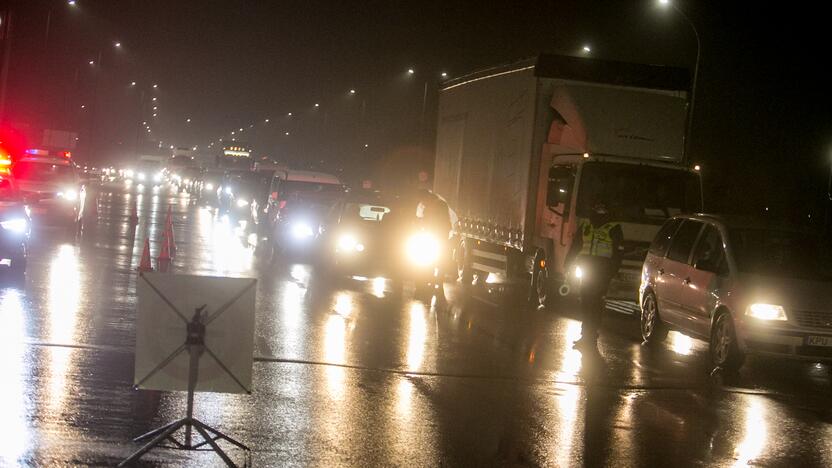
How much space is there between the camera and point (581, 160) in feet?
62.1

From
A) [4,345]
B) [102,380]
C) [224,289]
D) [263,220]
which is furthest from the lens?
[263,220]

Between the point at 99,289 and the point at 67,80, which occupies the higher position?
the point at 67,80

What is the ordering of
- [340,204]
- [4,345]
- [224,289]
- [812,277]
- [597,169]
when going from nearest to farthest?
1. [224,289]
2. [4,345]
3. [812,277]
4. [597,169]
5. [340,204]

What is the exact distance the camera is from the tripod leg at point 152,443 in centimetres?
753

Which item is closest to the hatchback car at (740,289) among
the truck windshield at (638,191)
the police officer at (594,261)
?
the police officer at (594,261)

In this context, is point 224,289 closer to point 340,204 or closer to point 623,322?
point 623,322

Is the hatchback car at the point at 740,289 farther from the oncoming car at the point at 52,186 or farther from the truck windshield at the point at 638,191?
the oncoming car at the point at 52,186

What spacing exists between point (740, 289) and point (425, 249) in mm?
7434

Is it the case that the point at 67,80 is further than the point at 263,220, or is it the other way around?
the point at 67,80

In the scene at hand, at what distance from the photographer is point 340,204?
897 inches

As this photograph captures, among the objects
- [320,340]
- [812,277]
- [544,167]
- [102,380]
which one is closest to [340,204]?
[544,167]

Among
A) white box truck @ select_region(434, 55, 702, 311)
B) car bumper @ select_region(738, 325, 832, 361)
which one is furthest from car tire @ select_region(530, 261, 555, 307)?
car bumper @ select_region(738, 325, 832, 361)

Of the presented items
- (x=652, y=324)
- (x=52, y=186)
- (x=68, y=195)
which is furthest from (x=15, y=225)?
(x=52, y=186)

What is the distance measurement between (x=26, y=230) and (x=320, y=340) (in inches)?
255
